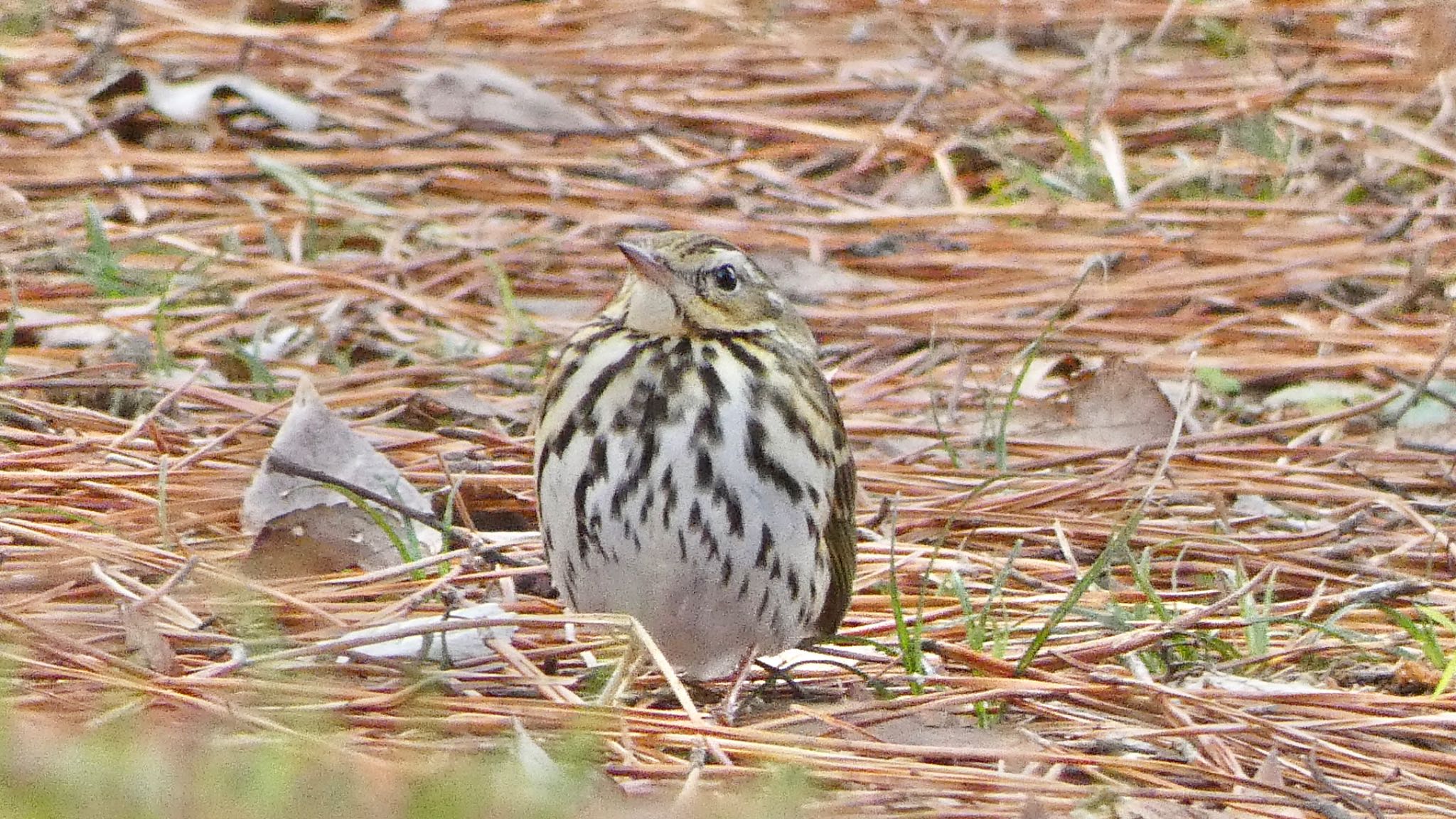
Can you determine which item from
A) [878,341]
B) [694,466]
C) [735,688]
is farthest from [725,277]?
[878,341]

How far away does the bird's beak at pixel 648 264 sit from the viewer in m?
4.07

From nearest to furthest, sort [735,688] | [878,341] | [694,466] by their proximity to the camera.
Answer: [694,466]
[735,688]
[878,341]

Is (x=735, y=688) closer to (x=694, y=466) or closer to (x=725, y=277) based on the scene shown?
(x=694, y=466)

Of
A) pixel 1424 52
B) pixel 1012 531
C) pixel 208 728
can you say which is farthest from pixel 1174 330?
pixel 208 728

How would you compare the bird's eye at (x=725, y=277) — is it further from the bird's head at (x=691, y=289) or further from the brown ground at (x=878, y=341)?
the brown ground at (x=878, y=341)

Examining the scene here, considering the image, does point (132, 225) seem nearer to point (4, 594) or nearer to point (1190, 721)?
point (4, 594)

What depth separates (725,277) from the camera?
4184mm

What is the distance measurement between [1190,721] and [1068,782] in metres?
0.43

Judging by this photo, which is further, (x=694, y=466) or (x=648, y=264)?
(x=648, y=264)

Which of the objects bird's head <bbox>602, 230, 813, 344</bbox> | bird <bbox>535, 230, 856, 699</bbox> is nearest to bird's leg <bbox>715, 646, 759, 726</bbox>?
bird <bbox>535, 230, 856, 699</bbox>

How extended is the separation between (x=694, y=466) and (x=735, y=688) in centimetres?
43

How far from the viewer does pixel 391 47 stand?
844cm

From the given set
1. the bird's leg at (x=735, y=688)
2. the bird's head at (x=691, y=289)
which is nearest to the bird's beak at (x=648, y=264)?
the bird's head at (x=691, y=289)

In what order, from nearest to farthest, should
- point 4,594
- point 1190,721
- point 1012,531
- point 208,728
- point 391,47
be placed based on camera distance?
point 208,728
point 1190,721
point 4,594
point 1012,531
point 391,47
